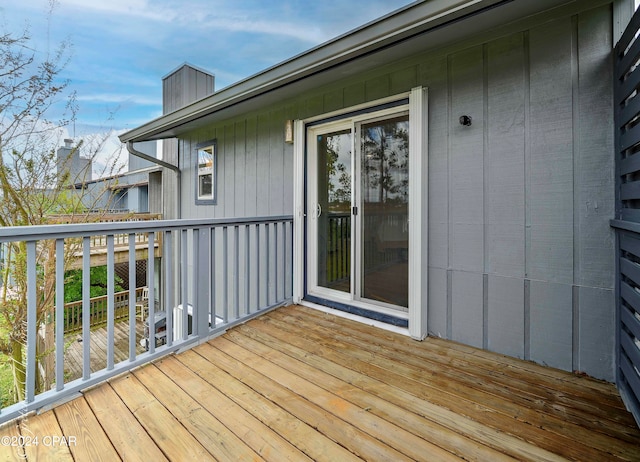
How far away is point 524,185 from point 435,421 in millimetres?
1613

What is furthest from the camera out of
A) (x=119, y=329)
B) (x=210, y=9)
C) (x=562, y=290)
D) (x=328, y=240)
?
(x=119, y=329)

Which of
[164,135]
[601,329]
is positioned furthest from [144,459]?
[164,135]

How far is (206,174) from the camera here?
477 centimetres

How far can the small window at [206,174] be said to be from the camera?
4602 millimetres

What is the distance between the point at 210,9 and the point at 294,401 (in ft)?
20.3

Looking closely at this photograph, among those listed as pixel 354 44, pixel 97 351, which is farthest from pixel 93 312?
pixel 354 44

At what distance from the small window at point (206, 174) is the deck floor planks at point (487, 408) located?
3.44m

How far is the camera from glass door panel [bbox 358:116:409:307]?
262cm

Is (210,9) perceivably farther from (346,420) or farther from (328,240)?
(346,420)

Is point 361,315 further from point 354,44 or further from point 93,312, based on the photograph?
point 93,312

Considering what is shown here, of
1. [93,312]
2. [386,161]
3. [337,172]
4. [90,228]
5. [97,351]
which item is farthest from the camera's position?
[93,312]

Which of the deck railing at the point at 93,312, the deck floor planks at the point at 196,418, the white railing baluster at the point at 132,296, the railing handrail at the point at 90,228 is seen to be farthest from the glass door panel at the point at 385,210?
the deck railing at the point at 93,312

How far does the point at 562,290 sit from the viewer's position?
1.92 meters

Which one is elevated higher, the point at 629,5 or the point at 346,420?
the point at 629,5
